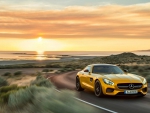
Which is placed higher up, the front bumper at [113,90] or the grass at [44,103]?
the grass at [44,103]

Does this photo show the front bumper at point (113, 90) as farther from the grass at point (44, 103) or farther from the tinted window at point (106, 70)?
the grass at point (44, 103)

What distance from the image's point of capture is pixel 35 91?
31.6 ft

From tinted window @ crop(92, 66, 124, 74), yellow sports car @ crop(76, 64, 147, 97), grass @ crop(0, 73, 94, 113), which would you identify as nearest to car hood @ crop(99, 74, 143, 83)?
yellow sports car @ crop(76, 64, 147, 97)

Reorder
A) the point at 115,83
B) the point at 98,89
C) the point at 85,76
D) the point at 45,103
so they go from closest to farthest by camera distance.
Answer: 1. the point at 45,103
2. the point at 115,83
3. the point at 98,89
4. the point at 85,76

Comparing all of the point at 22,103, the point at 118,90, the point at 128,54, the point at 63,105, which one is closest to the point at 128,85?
the point at 118,90

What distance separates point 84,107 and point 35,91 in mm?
3019

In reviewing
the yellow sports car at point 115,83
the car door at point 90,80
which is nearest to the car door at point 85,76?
the car door at point 90,80

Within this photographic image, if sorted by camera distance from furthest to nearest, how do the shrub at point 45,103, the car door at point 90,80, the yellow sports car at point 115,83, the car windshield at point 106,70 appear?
1. the car windshield at point 106,70
2. the car door at point 90,80
3. the yellow sports car at point 115,83
4. the shrub at point 45,103

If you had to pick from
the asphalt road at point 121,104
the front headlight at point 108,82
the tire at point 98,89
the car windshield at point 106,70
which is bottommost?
the asphalt road at point 121,104

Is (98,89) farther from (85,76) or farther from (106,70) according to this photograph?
(85,76)

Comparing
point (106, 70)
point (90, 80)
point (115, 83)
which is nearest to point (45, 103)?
point (115, 83)

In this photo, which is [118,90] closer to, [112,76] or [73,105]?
[112,76]

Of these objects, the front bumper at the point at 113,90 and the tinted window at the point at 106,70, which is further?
the tinted window at the point at 106,70

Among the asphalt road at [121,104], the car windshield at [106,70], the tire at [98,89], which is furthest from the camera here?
the car windshield at [106,70]
